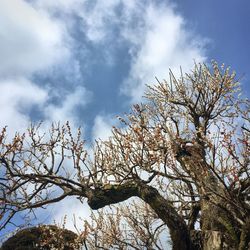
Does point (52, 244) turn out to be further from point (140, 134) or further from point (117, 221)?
point (140, 134)

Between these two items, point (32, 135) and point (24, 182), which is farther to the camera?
point (32, 135)

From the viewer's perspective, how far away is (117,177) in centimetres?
1030

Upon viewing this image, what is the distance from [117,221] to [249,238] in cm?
860

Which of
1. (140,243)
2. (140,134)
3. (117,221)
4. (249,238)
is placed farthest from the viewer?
(117,221)

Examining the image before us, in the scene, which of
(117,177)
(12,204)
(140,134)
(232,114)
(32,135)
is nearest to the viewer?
(140,134)

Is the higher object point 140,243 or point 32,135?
point 32,135

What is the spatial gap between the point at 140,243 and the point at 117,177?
4802 millimetres

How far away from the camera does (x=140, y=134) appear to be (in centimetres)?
870

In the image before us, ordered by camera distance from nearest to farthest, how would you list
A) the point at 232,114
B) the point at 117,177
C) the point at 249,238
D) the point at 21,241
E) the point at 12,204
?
the point at 249,238, the point at 12,204, the point at 117,177, the point at 232,114, the point at 21,241

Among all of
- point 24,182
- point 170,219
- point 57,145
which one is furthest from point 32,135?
point 170,219

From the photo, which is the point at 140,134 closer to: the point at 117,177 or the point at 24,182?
the point at 117,177

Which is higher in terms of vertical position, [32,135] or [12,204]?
[32,135]

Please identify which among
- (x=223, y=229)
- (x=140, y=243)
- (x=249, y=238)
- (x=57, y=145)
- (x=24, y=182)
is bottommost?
(x=249, y=238)

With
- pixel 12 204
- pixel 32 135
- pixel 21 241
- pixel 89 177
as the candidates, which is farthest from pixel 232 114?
pixel 21 241
